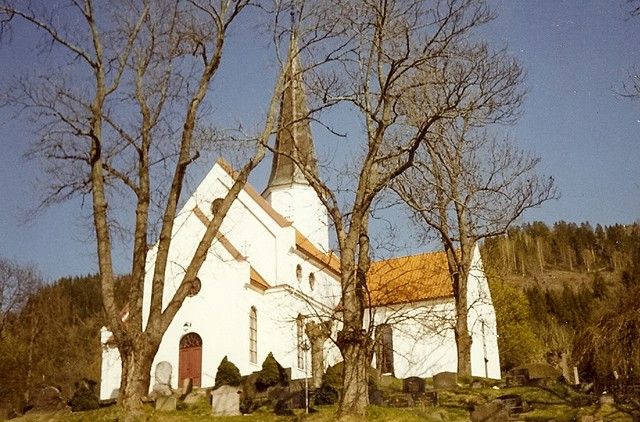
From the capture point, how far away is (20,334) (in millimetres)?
41000

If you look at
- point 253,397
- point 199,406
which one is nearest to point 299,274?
point 253,397

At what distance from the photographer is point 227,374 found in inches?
954

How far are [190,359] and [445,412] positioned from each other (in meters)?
13.6

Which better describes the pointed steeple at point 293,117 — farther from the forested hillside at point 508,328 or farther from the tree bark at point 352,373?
the forested hillside at point 508,328

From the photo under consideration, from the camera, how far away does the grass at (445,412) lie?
11805 millimetres

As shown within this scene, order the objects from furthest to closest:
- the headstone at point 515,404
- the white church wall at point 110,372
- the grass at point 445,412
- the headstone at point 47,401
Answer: the white church wall at point 110,372 → the headstone at point 47,401 → the headstone at point 515,404 → the grass at point 445,412

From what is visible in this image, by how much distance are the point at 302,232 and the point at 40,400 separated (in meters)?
18.2

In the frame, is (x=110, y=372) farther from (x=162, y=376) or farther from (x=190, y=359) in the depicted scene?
(x=162, y=376)

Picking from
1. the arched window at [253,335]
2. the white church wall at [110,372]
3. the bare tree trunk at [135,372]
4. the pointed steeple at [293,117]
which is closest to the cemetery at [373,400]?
the bare tree trunk at [135,372]

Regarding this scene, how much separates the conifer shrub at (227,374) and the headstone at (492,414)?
11.4 metres

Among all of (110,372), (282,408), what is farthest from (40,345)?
(282,408)

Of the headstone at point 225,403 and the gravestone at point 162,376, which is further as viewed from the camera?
the gravestone at point 162,376

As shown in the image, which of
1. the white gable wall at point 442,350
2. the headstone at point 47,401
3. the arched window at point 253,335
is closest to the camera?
the headstone at point 47,401

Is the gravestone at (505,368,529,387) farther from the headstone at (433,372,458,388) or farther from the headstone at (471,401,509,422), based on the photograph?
the headstone at (471,401,509,422)
